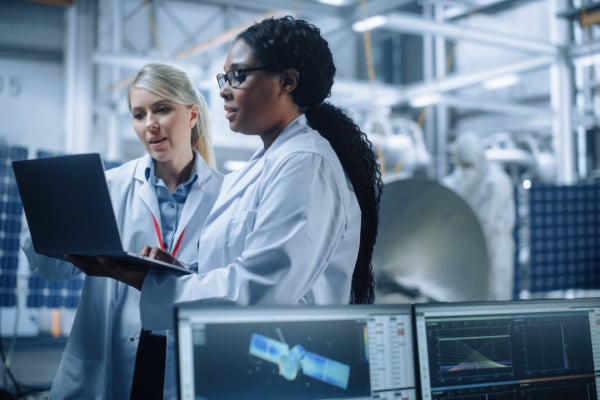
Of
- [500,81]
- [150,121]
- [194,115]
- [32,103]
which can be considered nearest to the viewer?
[150,121]

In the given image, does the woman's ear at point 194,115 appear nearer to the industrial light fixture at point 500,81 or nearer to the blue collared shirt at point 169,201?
the blue collared shirt at point 169,201

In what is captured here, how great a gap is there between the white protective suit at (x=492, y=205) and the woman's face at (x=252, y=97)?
3966mm

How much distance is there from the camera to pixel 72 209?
52.8 inches

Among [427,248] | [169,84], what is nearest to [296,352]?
[169,84]

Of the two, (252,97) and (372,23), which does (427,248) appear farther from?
(372,23)

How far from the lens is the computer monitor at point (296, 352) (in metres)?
1.00

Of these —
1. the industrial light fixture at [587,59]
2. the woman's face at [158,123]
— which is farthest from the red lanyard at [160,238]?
the industrial light fixture at [587,59]

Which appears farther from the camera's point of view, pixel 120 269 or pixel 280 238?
pixel 120 269

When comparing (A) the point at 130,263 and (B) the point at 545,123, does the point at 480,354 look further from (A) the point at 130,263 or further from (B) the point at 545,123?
(B) the point at 545,123

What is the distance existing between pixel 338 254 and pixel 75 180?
54 cm

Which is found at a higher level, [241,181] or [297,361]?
[241,181]

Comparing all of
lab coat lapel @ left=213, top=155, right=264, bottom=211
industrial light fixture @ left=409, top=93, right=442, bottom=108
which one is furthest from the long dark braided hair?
industrial light fixture @ left=409, top=93, right=442, bottom=108

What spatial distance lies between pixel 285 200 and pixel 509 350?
502 mm

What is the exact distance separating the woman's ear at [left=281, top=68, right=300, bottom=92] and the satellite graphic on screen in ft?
1.91
